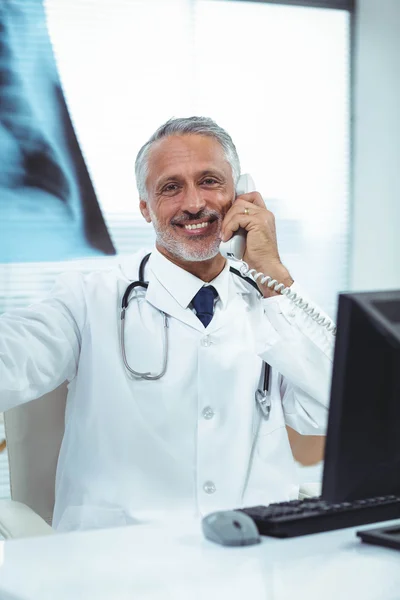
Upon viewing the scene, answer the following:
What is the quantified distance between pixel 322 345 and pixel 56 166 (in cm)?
218

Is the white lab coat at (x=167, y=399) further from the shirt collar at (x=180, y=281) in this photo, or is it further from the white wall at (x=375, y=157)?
the white wall at (x=375, y=157)

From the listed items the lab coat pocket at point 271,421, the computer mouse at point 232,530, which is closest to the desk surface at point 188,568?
the computer mouse at point 232,530

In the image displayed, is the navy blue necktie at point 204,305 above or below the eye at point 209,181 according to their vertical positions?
below

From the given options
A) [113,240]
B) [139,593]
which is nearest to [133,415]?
[139,593]

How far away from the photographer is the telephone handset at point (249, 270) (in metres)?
1.75

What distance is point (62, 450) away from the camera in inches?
70.4

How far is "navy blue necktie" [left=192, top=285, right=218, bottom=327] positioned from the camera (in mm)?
1902

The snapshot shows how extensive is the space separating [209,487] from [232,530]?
0.74 m

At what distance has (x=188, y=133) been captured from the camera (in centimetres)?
199

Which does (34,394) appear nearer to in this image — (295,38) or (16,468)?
(16,468)

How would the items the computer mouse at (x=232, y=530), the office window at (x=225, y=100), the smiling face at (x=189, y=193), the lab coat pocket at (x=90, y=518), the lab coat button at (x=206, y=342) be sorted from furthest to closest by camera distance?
1. the office window at (x=225, y=100)
2. the smiling face at (x=189, y=193)
3. the lab coat button at (x=206, y=342)
4. the lab coat pocket at (x=90, y=518)
5. the computer mouse at (x=232, y=530)

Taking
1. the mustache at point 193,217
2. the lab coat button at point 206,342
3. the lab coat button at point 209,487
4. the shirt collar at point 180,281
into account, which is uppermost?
the mustache at point 193,217

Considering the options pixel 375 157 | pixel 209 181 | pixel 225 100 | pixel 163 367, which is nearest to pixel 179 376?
pixel 163 367

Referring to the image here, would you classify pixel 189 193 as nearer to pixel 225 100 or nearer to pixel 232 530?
pixel 232 530
